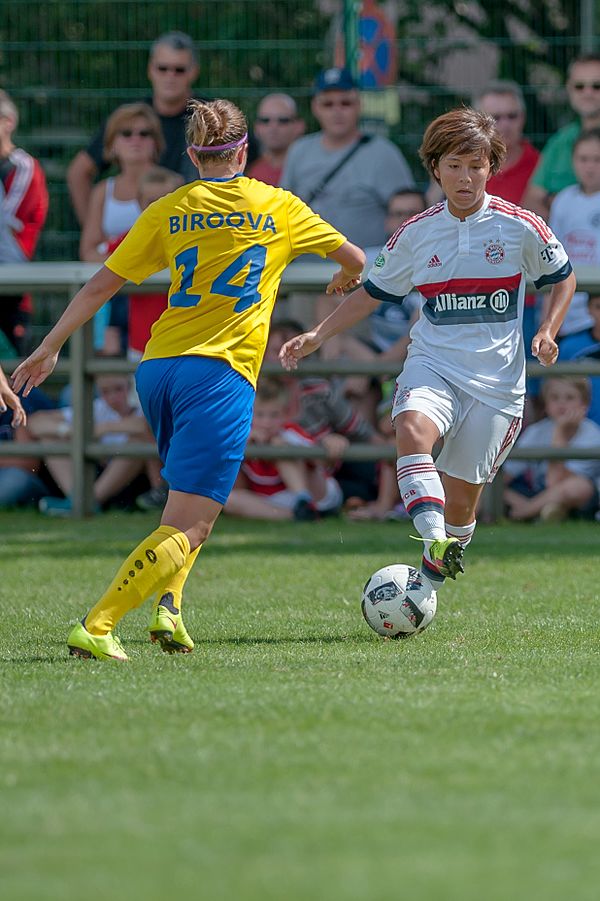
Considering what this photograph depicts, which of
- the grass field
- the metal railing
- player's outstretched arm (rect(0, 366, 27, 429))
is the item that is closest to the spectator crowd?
the metal railing

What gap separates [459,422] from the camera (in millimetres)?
6316

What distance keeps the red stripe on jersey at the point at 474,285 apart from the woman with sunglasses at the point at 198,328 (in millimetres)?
744

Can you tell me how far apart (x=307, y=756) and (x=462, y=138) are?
2991 mm

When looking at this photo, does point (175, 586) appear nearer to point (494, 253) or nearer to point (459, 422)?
point (459, 422)

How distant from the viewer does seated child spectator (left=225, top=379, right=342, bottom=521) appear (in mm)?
10508

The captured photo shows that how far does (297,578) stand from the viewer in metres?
7.98

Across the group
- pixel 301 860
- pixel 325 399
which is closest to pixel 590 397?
pixel 325 399

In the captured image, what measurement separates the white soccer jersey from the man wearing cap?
4.37 meters

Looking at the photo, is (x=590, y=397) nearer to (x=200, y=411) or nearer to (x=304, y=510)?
(x=304, y=510)

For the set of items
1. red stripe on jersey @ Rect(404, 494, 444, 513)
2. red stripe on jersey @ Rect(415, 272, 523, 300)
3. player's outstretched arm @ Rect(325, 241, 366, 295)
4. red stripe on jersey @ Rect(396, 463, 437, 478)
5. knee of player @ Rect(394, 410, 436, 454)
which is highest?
player's outstretched arm @ Rect(325, 241, 366, 295)

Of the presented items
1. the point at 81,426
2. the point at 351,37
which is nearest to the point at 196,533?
the point at 81,426

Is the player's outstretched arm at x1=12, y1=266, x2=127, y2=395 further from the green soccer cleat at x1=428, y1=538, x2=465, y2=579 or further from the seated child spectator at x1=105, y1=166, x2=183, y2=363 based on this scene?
the seated child spectator at x1=105, y1=166, x2=183, y2=363

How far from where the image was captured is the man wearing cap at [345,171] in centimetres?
1076

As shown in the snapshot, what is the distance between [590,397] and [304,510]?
6.66 feet
